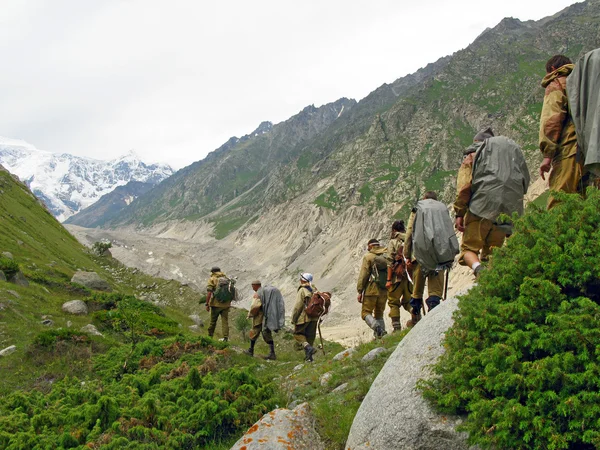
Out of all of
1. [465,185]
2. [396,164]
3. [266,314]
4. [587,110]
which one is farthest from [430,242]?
[396,164]

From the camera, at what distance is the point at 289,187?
17388 cm

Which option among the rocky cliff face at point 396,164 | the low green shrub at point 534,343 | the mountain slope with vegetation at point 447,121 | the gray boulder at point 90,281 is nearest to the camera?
the low green shrub at point 534,343

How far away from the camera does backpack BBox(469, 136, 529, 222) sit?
276 inches

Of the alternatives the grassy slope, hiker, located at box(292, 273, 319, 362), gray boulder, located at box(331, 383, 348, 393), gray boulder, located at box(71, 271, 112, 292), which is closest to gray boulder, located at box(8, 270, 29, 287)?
the grassy slope

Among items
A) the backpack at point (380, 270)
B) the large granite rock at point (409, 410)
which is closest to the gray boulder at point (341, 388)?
the large granite rock at point (409, 410)

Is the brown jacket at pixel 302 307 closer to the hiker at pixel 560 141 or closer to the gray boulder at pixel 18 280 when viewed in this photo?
the hiker at pixel 560 141

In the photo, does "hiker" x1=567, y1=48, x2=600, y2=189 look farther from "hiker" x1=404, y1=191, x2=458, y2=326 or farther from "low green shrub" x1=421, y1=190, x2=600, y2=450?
"hiker" x1=404, y1=191, x2=458, y2=326

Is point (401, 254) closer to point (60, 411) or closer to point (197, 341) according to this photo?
point (197, 341)

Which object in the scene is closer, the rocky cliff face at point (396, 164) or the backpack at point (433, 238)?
the backpack at point (433, 238)

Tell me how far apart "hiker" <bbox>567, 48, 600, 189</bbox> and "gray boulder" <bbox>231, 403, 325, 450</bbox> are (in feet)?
15.1

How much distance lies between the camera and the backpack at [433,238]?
26.6 feet

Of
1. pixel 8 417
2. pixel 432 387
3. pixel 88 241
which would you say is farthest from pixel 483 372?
pixel 88 241

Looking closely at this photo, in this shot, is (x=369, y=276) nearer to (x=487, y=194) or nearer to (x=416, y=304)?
(x=416, y=304)

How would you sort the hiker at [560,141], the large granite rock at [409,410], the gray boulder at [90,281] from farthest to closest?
the gray boulder at [90,281] < the hiker at [560,141] < the large granite rock at [409,410]
